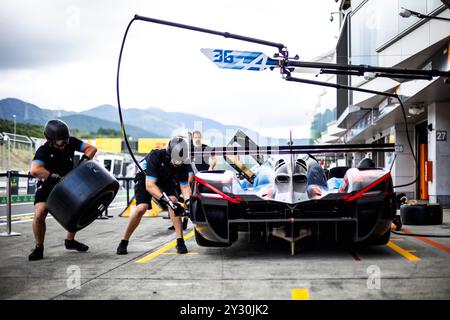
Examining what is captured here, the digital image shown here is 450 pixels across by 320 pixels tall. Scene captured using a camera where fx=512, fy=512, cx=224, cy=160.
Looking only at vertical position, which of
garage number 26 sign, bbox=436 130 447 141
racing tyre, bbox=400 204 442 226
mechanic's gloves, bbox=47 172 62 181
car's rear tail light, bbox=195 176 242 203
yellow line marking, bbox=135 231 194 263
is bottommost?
yellow line marking, bbox=135 231 194 263

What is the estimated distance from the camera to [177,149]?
6.67 metres

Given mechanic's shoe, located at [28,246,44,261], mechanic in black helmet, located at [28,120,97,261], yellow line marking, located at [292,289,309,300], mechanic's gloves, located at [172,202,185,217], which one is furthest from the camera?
mechanic's gloves, located at [172,202,185,217]

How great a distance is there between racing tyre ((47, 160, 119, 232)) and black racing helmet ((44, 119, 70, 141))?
49 cm

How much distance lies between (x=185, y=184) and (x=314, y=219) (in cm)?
258

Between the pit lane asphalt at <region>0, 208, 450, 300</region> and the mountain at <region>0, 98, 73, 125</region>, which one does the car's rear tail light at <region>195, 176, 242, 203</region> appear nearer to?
the pit lane asphalt at <region>0, 208, 450, 300</region>

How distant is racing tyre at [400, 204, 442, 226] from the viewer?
32.1ft

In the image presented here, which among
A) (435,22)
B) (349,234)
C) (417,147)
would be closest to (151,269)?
(349,234)

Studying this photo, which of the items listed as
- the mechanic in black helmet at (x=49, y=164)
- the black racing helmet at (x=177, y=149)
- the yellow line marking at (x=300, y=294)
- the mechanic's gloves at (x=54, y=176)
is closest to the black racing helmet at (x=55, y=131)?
the mechanic in black helmet at (x=49, y=164)

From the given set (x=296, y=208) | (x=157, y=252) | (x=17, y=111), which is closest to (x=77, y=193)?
(x=157, y=252)

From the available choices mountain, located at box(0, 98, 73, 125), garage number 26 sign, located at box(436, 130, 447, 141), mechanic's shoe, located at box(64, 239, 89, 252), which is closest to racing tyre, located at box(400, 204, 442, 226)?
mechanic's shoe, located at box(64, 239, 89, 252)

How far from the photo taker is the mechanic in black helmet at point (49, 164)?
629 cm

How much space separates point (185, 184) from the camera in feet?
24.8

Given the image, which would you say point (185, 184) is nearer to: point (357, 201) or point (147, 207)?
point (147, 207)

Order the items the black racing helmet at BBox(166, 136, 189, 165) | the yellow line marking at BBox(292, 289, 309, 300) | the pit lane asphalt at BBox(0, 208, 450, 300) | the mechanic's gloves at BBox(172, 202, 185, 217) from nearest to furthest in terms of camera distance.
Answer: the yellow line marking at BBox(292, 289, 309, 300)
the pit lane asphalt at BBox(0, 208, 450, 300)
the mechanic's gloves at BBox(172, 202, 185, 217)
the black racing helmet at BBox(166, 136, 189, 165)
